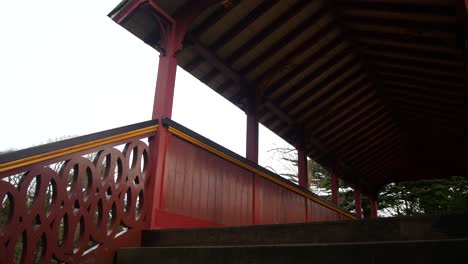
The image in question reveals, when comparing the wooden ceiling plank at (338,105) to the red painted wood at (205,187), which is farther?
the wooden ceiling plank at (338,105)

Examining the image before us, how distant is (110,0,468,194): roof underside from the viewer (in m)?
5.45

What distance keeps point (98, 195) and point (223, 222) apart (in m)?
2.34

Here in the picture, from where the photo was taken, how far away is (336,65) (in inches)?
290

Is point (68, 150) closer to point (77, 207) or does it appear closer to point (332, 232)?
Result: point (77, 207)

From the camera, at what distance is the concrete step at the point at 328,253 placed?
1722 mm

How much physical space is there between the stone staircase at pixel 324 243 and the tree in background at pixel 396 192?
13.9 metres

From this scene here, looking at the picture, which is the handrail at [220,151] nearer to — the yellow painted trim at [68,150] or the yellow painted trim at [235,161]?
the yellow painted trim at [235,161]

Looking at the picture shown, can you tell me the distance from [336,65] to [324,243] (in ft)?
18.2

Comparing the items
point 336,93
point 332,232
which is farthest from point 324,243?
point 336,93

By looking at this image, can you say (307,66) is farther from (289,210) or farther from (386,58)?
(289,210)

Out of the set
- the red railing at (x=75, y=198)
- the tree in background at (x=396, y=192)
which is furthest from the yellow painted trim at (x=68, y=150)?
the tree in background at (x=396, y=192)

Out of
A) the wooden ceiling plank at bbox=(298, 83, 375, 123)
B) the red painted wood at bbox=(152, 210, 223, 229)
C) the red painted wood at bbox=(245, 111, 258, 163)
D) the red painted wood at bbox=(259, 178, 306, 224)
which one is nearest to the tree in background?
the wooden ceiling plank at bbox=(298, 83, 375, 123)

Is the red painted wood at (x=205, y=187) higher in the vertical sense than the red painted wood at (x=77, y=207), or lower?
higher

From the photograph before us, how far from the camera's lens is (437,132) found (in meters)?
9.76
